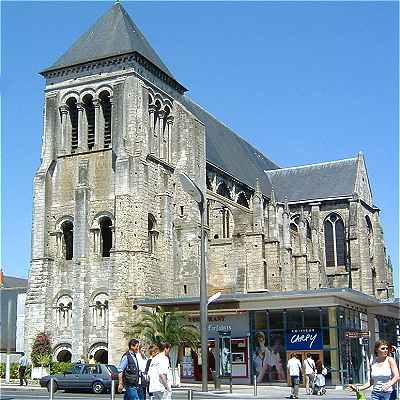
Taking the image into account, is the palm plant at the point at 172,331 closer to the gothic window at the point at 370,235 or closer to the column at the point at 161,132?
the column at the point at 161,132

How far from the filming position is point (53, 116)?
43.3 metres

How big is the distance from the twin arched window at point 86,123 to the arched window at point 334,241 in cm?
2505

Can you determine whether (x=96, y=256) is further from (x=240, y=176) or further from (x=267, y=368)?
(x=240, y=176)

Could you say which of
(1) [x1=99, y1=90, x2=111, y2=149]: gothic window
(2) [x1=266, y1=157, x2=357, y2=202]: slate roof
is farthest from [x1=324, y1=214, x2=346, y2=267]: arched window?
(1) [x1=99, y1=90, x2=111, y2=149]: gothic window

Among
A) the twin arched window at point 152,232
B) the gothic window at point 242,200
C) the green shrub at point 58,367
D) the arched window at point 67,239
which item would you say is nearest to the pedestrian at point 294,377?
the green shrub at point 58,367

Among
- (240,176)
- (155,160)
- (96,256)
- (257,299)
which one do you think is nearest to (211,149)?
(240,176)

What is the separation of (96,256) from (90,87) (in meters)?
10.3

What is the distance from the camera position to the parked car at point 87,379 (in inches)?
1075

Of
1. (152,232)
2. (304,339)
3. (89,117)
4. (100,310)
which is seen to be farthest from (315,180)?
(304,339)

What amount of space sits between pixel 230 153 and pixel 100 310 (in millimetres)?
21495

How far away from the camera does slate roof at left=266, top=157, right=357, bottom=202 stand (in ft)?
198

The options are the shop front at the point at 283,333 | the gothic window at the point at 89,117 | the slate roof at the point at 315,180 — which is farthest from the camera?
the slate roof at the point at 315,180

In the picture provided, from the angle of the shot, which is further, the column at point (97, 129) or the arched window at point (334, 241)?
the arched window at point (334, 241)

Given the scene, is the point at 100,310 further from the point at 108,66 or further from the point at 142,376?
the point at 142,376
